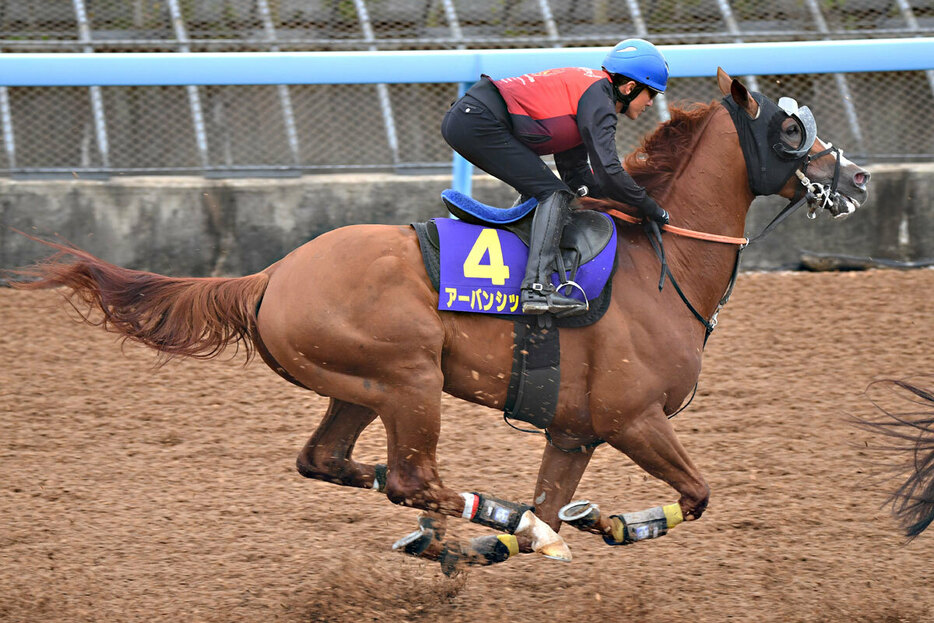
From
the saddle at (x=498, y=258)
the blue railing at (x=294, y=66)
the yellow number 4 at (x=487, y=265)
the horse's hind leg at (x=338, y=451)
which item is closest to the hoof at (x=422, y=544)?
the horse's hind leg at (x=338, y=451)

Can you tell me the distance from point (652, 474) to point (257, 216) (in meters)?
4.47

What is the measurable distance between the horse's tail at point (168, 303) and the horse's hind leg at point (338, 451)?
19.0 inches

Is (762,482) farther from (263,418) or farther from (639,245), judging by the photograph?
(263,418)

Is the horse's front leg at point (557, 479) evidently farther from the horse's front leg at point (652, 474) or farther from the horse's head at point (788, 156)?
the horse's head at point (788, 156)

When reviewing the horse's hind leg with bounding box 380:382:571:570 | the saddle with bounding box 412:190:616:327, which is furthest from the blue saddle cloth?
the horse's hind leg with bounding box 380:382:571:570

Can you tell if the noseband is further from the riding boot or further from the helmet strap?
the riding boot

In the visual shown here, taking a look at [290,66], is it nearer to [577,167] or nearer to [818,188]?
[577,167]

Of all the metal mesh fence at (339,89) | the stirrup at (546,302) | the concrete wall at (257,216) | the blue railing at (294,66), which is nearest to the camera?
the stirrup at (546,302)

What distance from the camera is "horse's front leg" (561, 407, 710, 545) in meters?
3.69

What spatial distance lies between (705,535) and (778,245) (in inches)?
155

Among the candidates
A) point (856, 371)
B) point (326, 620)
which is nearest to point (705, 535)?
point (326, 620)

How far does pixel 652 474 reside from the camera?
3.81 meters

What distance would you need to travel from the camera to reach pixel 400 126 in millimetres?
7750

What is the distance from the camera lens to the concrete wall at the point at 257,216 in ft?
23.7
